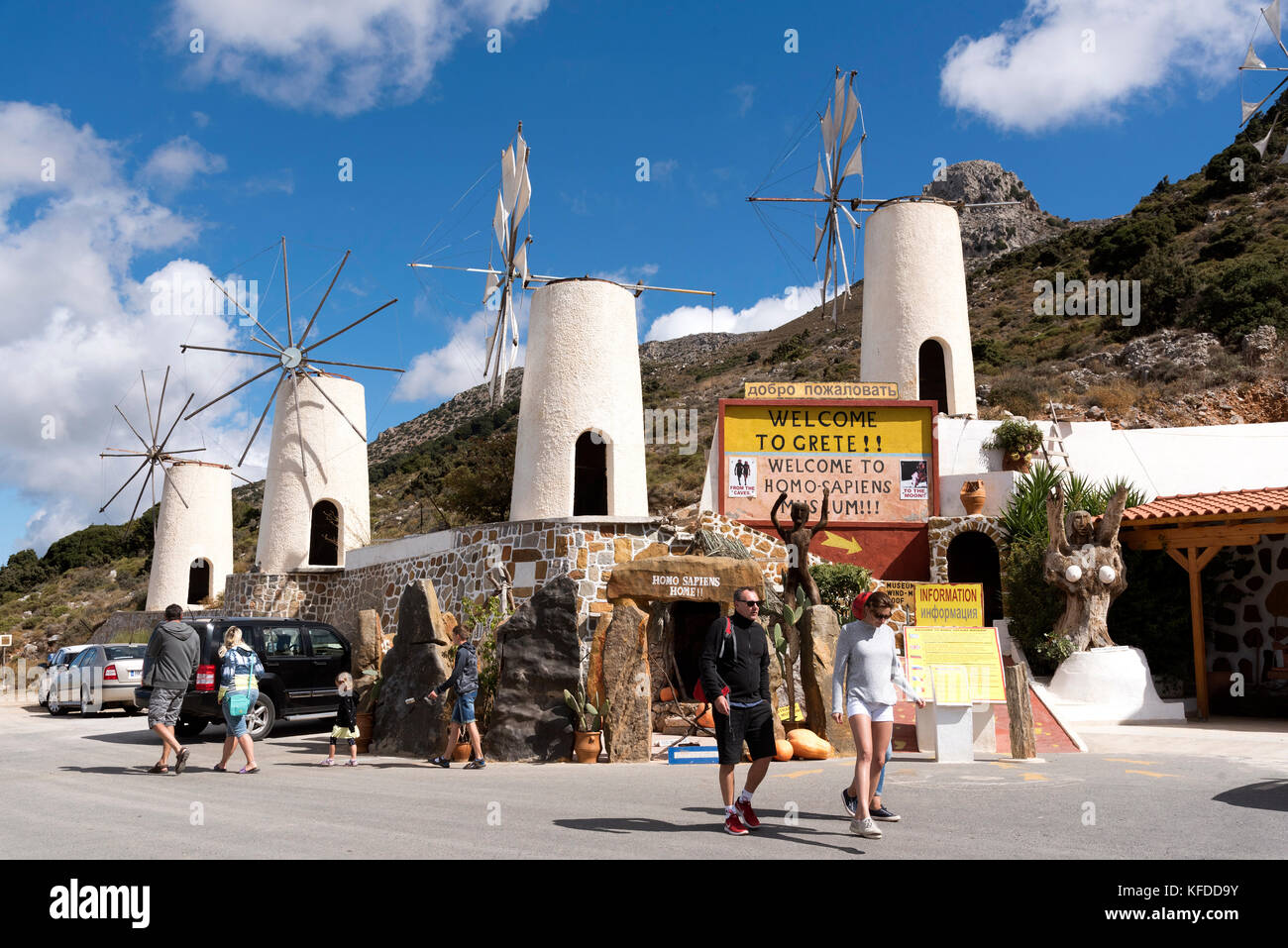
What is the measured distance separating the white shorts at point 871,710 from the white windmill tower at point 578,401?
1255cm

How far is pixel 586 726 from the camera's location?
12.3 metres

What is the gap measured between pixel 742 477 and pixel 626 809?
40.6 feet

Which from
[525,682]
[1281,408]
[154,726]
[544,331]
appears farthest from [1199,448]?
[154,726]

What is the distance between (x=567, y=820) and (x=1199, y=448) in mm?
17714

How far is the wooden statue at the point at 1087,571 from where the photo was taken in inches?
633

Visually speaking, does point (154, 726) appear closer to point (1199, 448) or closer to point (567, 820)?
point (567, 820)

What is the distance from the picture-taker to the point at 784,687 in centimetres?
1395

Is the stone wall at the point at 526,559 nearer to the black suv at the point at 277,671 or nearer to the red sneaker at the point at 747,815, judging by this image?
the black suv at the point at 277,671

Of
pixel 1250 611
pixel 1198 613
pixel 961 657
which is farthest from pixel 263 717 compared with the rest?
pixel 1250 611

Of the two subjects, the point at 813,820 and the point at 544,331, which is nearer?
the point at 813,820

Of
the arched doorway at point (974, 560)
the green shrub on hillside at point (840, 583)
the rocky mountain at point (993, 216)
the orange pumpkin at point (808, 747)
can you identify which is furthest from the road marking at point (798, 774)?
the rocky mountain at point (993, 216)

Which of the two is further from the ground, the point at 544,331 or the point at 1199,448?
the point at 544,331

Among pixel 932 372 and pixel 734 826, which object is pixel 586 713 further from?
pixel 932 372
